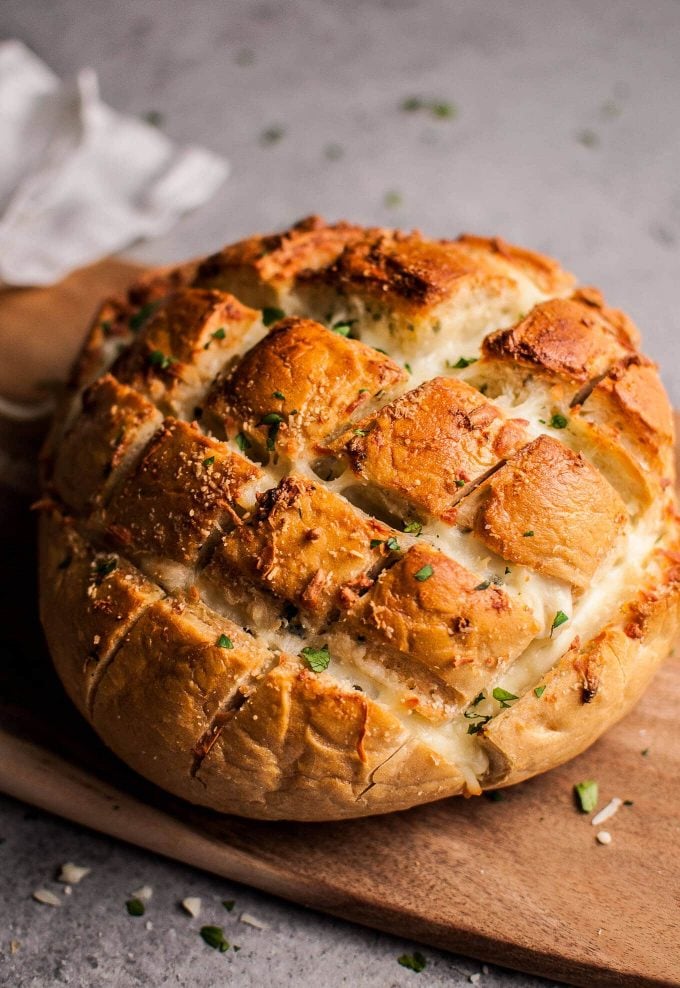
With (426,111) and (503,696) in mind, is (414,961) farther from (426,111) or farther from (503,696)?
(426,111)

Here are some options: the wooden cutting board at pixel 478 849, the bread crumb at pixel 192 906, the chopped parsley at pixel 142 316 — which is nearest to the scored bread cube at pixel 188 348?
the chopped parsley at pixel 142 316

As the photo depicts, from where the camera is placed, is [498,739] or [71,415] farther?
[71,415]

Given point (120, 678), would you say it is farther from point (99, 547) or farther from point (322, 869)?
point (322, 869)

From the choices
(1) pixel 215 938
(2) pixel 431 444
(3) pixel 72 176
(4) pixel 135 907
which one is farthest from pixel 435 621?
(3) pixel 72 176

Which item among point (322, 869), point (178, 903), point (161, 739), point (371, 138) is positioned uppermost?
point (371, 138)

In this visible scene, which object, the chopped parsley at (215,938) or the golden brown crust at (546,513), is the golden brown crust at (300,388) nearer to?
the golden brown crust at (546,513)

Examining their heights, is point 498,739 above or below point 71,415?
above

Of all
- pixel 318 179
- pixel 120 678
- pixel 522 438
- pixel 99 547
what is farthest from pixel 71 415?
pixel 318 179

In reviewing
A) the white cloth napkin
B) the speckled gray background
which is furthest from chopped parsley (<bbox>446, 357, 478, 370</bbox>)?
the white cloth napkin
